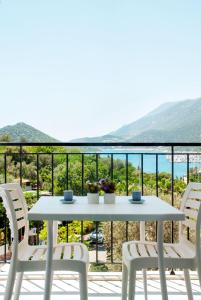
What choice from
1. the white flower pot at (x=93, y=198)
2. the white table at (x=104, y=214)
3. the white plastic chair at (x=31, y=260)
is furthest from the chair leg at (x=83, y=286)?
the white flower pot at (x=93, y=198)

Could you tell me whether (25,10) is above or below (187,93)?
above

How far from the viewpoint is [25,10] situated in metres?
34.6

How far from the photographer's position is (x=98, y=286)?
2998mm

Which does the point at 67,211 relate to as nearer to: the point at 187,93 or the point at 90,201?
the point at 90,201

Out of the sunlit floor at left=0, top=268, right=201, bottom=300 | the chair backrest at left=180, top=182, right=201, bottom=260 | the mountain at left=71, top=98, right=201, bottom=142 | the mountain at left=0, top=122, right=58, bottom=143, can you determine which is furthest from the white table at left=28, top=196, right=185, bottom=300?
the mountain at left=71, top=98, right=201, bottom=142

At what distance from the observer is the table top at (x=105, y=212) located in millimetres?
1868

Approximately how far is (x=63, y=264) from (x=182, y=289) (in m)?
1.24

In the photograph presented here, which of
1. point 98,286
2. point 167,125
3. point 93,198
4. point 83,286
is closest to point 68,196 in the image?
point 93,198

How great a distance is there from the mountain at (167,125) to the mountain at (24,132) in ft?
10.9

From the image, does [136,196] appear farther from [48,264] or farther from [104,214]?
[48,264]

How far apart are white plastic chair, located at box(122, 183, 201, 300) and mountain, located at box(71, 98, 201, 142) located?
29.0 metres

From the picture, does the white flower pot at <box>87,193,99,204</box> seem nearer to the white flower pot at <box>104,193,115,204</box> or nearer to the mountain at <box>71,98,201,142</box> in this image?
the white flower pot at <box>104,193,115,204</box>

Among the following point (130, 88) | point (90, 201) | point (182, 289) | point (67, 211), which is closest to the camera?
point (67, 211)

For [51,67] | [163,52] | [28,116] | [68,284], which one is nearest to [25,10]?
[51,67]
